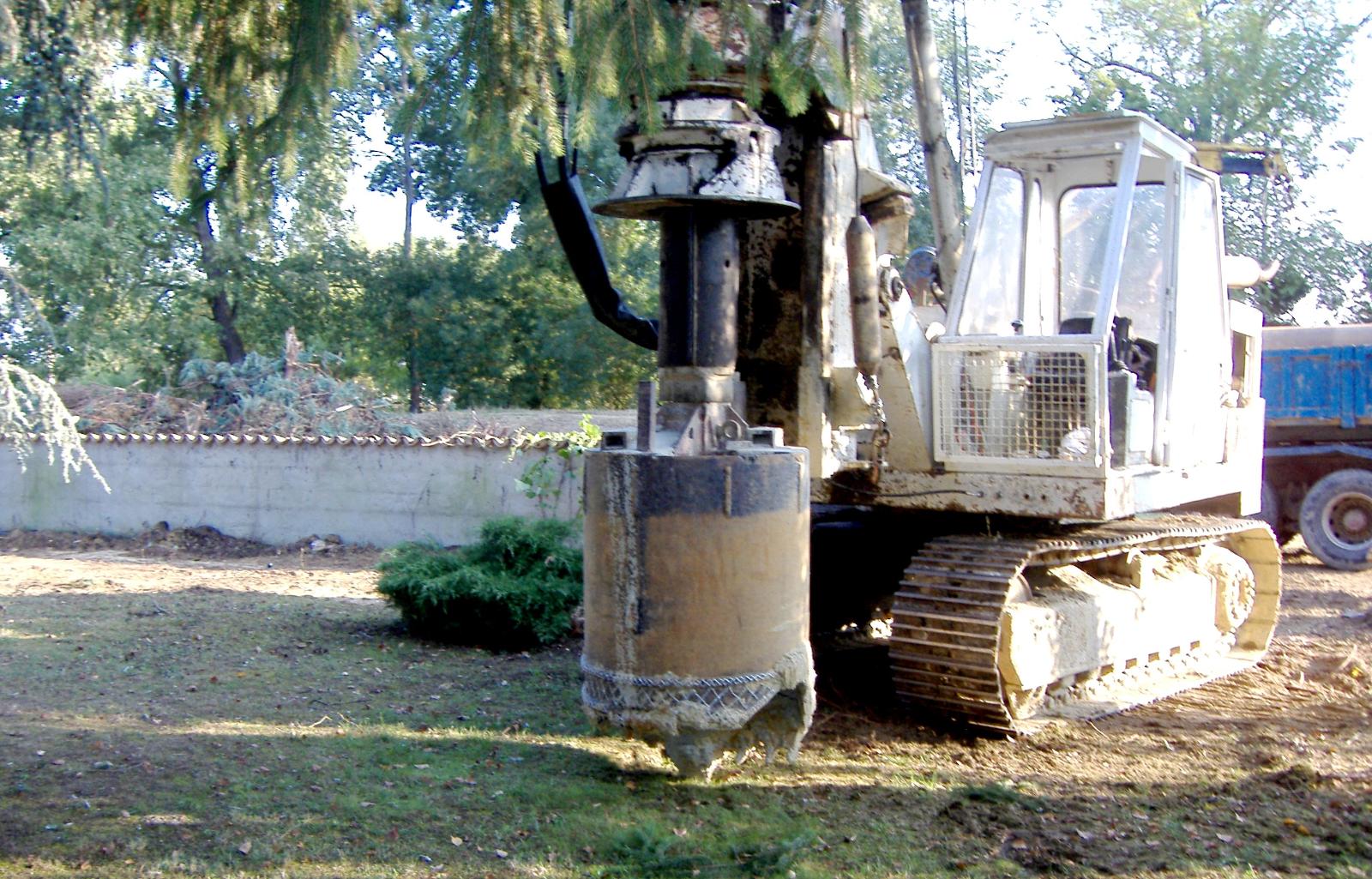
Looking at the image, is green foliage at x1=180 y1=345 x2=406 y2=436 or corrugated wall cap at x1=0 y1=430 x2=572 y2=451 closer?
corrugated wall cap at x1=0 y1=430 x2=572 y2=451

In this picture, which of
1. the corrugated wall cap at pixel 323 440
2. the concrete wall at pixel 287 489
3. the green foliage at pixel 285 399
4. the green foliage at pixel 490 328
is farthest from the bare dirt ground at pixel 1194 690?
the green foliage at pixel 490 328

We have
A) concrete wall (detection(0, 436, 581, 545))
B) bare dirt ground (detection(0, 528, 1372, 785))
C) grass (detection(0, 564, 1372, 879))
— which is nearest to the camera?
grass (detection(0, 564, 1372, 879))

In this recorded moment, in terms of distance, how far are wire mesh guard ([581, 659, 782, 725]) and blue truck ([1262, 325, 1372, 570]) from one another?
1075 cm

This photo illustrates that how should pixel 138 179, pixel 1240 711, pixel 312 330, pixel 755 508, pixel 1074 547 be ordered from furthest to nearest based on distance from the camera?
1. pixel 312 330
2. pixel 138 179
3. pixel 1240 711
4. pixel 1074 547
5. pixel 755 508

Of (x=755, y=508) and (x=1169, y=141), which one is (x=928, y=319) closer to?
(x=1169, y=141)

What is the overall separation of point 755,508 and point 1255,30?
22.2 metres

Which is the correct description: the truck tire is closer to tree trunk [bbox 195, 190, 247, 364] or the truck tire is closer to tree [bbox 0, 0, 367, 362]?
tree [bbox 0, 0, 367, 362]

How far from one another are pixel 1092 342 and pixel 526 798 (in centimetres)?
336

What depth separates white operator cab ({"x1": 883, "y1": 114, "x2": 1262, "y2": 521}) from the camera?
6.36m

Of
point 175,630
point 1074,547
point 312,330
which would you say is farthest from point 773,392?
point 312,330

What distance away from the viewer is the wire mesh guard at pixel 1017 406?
629 cm

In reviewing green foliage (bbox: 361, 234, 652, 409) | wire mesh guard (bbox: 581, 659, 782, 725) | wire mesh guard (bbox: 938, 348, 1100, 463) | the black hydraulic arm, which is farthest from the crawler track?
green foliage (bbox: 361, 234, 652, 409)

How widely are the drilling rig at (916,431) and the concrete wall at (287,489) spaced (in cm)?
599

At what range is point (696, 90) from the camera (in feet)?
16.5
